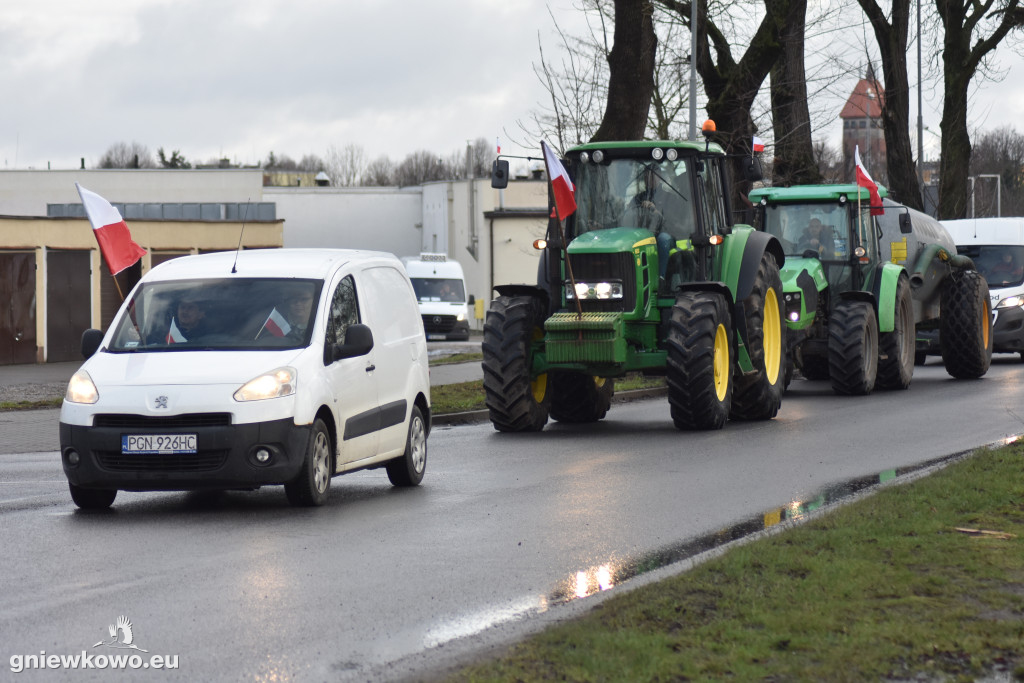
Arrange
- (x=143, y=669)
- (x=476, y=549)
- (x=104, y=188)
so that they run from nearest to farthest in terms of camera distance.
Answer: (x=143, y=669), (x=476, y=549), (x=104, y=188)

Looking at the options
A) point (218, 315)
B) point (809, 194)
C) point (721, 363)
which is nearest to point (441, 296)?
point (809, 194)

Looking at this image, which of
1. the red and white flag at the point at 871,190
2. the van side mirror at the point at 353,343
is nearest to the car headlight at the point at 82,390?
the van side mirror at the point at 353,343

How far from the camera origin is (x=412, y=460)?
39.5 feet

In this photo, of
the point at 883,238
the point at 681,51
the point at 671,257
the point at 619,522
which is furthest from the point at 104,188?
the point at 619,522

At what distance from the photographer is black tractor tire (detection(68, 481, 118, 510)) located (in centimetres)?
1027

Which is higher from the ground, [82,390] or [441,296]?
[441,296]

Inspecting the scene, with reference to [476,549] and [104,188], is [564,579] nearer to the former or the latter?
[476,549]

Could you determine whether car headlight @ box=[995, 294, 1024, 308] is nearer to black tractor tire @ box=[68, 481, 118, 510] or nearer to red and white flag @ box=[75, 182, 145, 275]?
red and white flag @ box=[75, 182, 145, 275]

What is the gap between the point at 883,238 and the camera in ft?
76.6

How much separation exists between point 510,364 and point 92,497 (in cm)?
656

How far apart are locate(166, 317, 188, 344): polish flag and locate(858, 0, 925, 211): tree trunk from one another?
30.4 m

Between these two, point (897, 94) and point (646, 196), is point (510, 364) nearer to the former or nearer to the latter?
point (646, 196)

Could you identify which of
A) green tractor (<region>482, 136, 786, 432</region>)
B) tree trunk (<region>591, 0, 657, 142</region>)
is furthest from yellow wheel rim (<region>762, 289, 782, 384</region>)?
tree trunk (<region>591, 0, 657, 142</region>)

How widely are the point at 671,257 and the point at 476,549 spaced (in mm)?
8547
